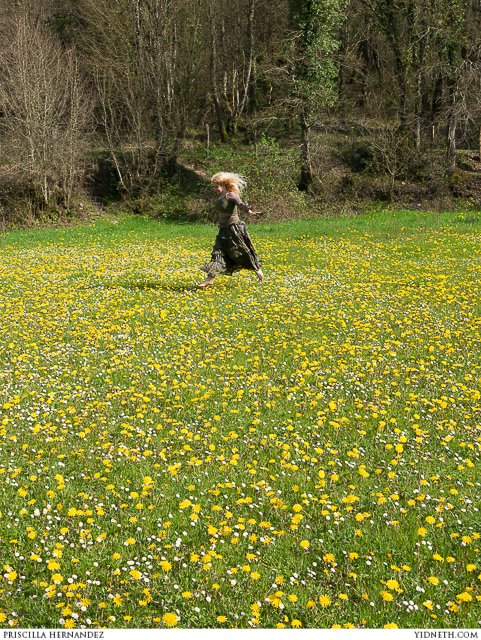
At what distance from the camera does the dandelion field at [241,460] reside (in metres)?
4.04

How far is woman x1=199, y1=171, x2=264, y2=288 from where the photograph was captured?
13036mm

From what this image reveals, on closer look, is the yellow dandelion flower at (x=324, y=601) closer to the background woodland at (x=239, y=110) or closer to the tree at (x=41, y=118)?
the background woodland at (x=239, y=110)

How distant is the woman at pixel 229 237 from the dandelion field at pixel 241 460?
1.12 metres

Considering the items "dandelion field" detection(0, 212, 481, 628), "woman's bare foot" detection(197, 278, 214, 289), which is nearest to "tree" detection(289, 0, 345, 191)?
"woman's bare foot" detection(197, 278, 214, 289)

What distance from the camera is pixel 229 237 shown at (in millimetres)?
13289

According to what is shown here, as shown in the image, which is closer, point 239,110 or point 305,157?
point 305,157

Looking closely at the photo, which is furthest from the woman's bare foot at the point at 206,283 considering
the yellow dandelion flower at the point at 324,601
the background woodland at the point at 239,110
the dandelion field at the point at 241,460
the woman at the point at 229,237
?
the background woodland at the point at 239,110

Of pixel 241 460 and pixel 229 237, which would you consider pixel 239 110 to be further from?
pixel 241 460

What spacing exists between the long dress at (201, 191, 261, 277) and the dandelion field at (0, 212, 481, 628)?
1.11 m

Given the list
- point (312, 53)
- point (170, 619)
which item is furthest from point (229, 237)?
point (312, 53)

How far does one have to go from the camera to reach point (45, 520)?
4.84 meters

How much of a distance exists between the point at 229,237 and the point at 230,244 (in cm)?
17

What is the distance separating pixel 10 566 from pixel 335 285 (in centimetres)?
1089
